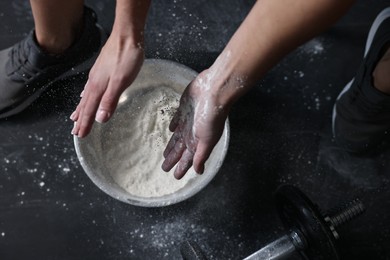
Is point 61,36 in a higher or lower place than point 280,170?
higher

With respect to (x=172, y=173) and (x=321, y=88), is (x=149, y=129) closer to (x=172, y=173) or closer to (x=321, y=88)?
(x=172, y=173)

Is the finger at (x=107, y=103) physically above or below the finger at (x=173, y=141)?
above

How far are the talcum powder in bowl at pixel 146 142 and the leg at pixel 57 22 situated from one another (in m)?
0.18

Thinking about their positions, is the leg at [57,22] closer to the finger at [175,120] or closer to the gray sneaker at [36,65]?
the gray sneaker at [36,65]

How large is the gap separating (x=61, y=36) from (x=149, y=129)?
29cm

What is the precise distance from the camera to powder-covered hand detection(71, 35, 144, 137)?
3.01ft

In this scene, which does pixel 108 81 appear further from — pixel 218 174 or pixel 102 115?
pixel 218 174

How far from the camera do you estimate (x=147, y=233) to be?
1188 mm

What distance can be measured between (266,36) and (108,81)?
306 millimetres

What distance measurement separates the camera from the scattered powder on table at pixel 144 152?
1.13 metres

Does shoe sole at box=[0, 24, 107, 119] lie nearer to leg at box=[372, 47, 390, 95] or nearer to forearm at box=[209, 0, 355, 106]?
forearm at box=[209, 0, 355, 106]

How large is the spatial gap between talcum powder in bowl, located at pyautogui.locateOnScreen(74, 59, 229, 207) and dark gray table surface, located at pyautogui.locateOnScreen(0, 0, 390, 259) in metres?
0.10

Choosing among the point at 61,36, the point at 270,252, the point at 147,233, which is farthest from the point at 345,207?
the point at 61,36

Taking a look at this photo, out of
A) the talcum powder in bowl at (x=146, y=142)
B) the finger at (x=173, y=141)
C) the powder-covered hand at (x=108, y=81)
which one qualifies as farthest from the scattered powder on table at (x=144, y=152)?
the powder-covered hand at (x=108, y=81)
